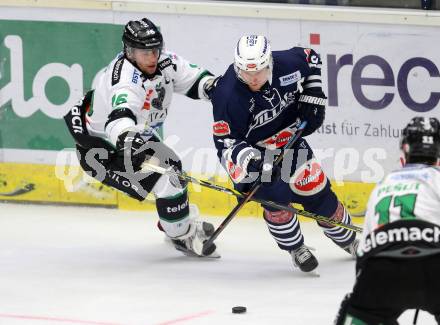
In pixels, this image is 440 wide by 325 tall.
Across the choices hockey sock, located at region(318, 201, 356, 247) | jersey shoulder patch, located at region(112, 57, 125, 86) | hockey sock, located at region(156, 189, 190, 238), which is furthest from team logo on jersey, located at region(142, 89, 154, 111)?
hockey sock, located at region(318, 201, 356, 247)

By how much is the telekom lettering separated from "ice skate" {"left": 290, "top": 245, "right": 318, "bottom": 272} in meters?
1.10

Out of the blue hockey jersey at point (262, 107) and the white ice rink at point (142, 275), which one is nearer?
the white ice rink at point (142, 275)

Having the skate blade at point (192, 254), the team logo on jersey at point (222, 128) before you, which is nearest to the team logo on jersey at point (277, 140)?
the team logo on jersey at point (222, 128)

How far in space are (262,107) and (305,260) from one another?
0.72 m

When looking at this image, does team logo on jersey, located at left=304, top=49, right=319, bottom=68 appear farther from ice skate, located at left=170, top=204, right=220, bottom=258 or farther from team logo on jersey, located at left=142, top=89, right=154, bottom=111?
ice skate, located at left=170, top=204, right=220, bottom=258

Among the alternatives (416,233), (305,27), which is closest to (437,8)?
(305,27)

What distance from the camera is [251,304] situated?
4.99 meters

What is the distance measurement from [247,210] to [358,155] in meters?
0.70

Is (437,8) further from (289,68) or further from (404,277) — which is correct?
(404,277)

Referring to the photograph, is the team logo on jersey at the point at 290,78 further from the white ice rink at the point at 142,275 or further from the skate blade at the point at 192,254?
the skate blade at the point at 192,254

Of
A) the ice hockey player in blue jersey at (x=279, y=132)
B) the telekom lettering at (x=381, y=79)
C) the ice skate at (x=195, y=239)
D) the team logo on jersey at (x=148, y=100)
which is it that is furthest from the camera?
the telekom lettering at (x=381, y=79)

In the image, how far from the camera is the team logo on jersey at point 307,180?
17.8 ft

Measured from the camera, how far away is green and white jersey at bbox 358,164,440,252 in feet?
11.4

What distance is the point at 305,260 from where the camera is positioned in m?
5.40
